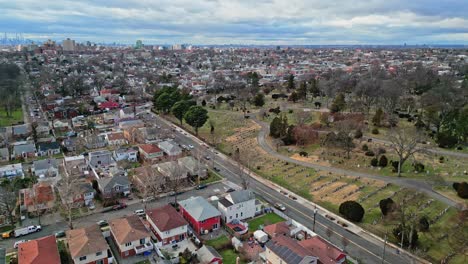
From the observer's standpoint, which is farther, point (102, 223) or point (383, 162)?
point (383, 162)

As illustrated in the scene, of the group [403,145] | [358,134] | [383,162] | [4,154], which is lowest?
[4,154]

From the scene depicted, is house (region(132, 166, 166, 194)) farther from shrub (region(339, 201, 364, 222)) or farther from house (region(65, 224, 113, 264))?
shrub (region(339, 201, 364, 222))

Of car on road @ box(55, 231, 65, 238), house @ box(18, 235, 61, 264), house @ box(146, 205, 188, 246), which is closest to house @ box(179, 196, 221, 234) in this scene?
house @ box(146, 205, 188, 246)

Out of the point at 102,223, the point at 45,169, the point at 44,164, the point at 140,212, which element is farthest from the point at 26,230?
the point at 44,164

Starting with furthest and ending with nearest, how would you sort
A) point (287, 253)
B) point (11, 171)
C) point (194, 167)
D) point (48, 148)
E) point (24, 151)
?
point (48, 148) < point (24, 151) < point (11, 171) < point (194, 167) < point (287, 253)

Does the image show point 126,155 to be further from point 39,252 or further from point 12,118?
point 12,118

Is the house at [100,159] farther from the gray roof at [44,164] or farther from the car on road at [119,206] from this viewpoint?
the car on road at [119,206]

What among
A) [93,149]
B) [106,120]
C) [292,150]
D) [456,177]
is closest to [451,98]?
[456,177]
